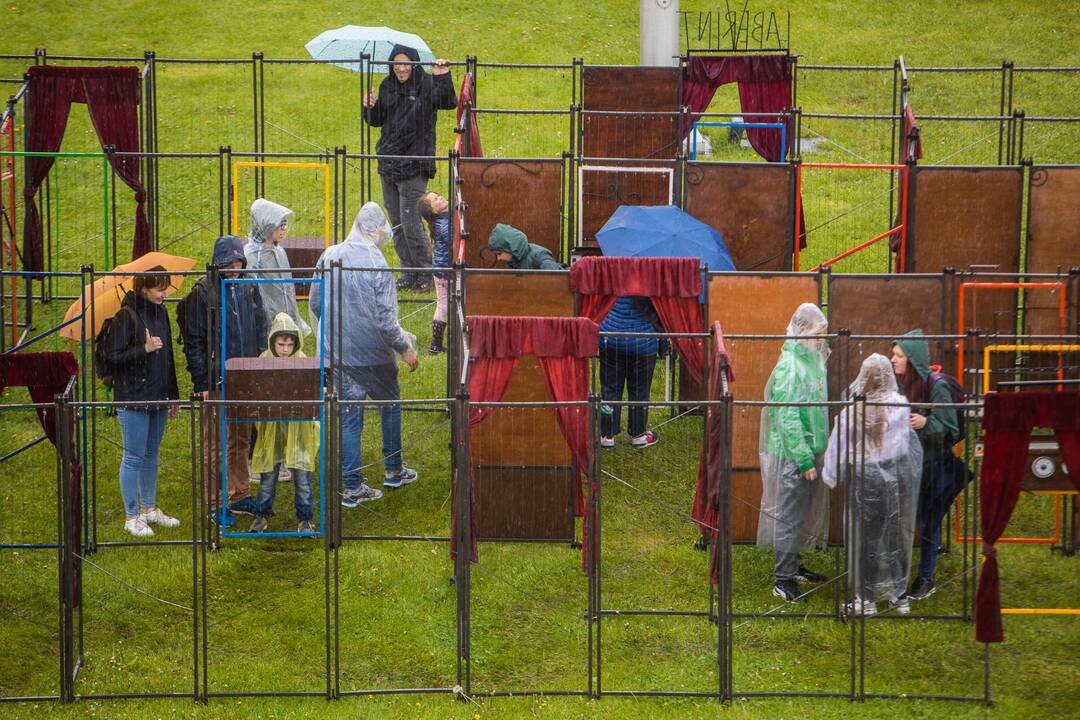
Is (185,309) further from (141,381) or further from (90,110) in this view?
(90,110)

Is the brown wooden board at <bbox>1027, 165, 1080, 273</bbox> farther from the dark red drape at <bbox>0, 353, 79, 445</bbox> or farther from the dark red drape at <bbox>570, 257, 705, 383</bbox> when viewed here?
A: the dark red drape at <bbox>0, 353, 79, 445</bbox>

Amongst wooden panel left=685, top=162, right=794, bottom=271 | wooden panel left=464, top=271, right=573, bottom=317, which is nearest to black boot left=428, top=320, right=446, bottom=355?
wooden panel left=685, top=162, right=794, bottom=271

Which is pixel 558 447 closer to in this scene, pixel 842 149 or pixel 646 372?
pixel 646 372

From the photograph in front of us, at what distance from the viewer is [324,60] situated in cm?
1961

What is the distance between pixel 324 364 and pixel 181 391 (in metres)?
3.47

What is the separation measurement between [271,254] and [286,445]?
2.40 metres

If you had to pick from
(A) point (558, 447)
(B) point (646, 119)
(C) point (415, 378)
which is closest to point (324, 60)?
(B) point (646, 119)

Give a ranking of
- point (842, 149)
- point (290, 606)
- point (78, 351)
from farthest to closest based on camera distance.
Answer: point (842, 149) < point (78, 351) < point (290, 606)

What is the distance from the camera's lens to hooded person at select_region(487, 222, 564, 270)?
47.9ft

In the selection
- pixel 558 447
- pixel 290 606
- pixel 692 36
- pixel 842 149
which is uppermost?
pixel 692 36

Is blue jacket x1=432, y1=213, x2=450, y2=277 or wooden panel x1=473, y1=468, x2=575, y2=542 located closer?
wooden panel x1=473, y1=468, x2=575, y2=542

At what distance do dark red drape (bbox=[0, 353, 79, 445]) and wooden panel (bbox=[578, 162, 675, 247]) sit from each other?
22.9 feet

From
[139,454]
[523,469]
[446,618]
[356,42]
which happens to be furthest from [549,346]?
[356,42]

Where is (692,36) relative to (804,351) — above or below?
above
